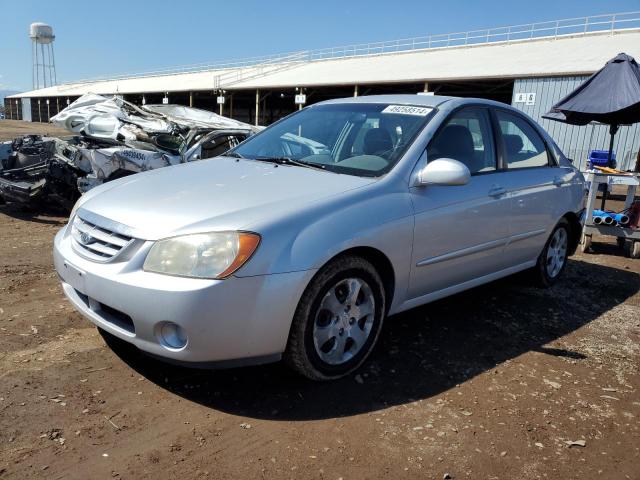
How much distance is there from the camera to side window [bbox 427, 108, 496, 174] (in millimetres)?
3674

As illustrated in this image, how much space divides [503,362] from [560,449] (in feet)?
3.06

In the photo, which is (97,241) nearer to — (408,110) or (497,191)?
(408,110)

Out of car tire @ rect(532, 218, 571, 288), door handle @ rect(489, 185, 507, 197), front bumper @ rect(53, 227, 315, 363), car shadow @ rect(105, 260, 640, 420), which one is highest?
door handle @ rect(489, 185, 507, 197)

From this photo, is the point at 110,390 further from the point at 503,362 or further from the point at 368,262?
the point at 503,362

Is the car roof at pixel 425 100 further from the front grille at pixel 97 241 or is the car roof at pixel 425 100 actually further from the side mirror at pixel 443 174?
the front grille at pixel 97 241

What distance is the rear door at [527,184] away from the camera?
424 centimetres

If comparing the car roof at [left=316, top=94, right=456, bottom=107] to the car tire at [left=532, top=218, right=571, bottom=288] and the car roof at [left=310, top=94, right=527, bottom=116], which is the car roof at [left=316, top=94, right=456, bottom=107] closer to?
the car roof at [left=310, top=94, right=527, bottom=116]

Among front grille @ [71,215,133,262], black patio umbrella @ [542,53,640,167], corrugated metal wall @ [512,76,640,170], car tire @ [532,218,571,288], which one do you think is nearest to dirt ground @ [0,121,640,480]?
front grille @ [71,215,133,262]

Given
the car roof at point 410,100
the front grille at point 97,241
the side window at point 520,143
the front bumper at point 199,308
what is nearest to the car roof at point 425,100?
the car roof at point 410,100

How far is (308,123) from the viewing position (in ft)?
13.8

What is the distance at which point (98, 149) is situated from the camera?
23.6 feet

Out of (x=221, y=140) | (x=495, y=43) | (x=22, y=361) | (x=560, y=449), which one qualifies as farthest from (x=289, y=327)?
(x=495, y=43)

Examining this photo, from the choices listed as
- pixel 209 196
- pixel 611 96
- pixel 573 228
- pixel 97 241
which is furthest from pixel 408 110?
pixel 611 96

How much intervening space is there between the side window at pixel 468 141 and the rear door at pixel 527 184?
0.16 meters
